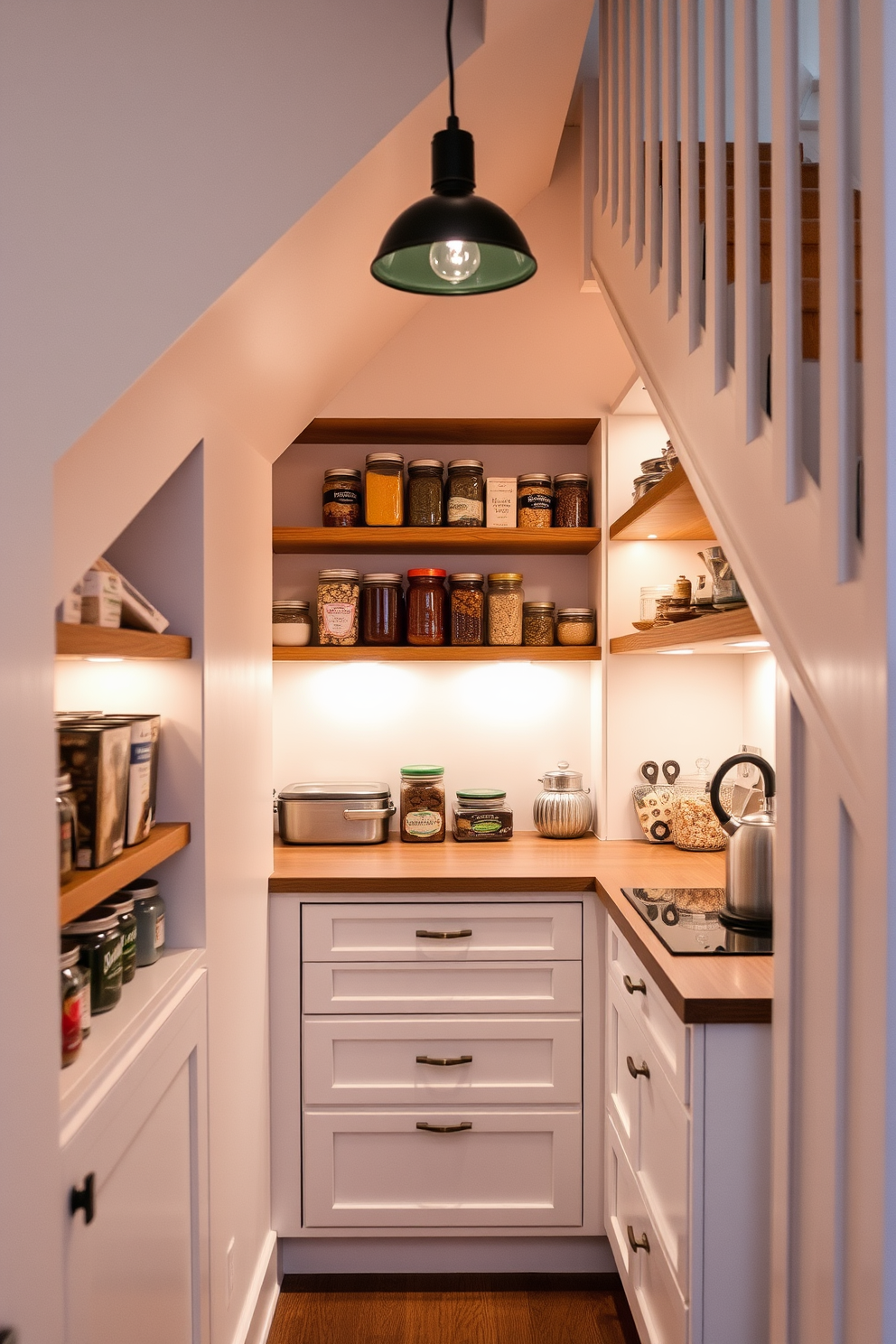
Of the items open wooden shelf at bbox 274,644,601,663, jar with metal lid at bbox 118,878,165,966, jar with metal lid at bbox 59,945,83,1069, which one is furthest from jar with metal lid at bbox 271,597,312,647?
jar with metal lid at bbox 59,945,83,1069

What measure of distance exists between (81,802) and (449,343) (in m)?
1.92

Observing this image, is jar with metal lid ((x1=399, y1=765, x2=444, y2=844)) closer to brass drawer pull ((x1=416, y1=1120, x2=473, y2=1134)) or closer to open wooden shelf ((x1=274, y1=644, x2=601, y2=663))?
open wooden shelf ((x1=274, y1=644, x2=601, y2=663))

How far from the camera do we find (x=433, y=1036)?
2363 millimetres

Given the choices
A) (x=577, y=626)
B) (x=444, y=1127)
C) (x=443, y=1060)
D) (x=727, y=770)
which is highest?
(x=577, y=626)

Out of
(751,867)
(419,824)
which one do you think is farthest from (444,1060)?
(751,867)

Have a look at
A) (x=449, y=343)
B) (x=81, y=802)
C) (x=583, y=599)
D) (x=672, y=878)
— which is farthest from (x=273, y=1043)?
(x=449, y=343)

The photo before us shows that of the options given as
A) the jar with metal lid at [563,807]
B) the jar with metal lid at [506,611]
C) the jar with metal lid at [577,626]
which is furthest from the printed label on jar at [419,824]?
the jar with metal lid at [577,626]

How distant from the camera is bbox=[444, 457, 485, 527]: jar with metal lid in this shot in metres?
2.78

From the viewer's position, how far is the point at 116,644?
138 centimetres

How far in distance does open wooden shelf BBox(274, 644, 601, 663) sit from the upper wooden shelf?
369 millimetres

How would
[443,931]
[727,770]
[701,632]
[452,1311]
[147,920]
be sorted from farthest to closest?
[443,931], [452,1311], [727,770], [701,632], [147,920]

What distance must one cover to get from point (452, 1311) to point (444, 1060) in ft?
1.91

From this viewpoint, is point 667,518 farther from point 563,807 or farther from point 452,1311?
point 452,1311

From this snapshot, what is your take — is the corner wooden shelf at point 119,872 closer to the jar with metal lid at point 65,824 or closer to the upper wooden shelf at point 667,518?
the jar with metal lid at point 65,824
